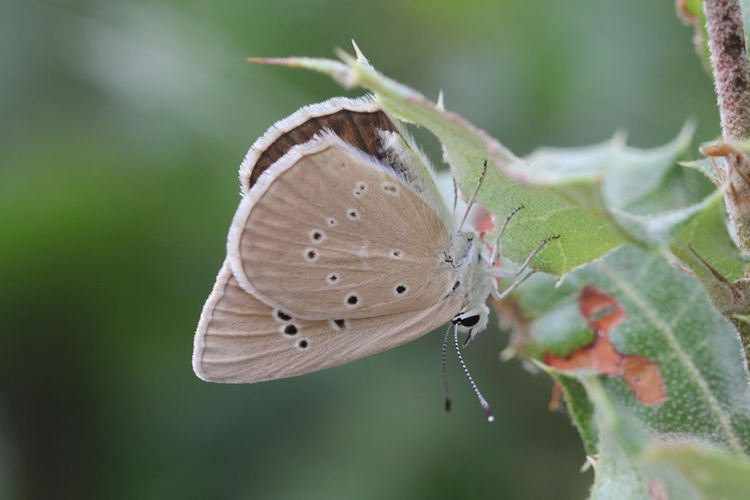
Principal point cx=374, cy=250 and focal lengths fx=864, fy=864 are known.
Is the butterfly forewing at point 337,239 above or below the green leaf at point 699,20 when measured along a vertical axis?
below

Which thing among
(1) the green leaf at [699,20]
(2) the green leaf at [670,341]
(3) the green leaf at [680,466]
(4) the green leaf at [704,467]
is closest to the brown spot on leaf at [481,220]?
(2) the green leaf at [670,341]

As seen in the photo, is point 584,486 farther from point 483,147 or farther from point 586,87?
point 483,147

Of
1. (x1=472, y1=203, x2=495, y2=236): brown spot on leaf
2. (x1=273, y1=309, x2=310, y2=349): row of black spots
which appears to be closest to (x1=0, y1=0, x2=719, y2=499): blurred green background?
(x1=472, y1=203, x2=495, y2=236): brown spot on leaf

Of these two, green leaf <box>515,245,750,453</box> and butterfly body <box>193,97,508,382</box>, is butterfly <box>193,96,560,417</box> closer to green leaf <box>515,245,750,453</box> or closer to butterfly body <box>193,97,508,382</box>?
butterfly body <box>193,97,508,382</box>

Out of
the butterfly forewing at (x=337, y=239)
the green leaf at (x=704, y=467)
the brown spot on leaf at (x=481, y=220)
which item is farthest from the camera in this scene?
the brown spot on leaf at (x=481, y=220)

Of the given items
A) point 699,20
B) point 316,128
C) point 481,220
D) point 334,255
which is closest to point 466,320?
point 481,220

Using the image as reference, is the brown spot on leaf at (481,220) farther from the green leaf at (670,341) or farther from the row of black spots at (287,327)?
the row of black spots at (287,327)

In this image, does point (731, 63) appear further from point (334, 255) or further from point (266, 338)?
point (266, 338)
